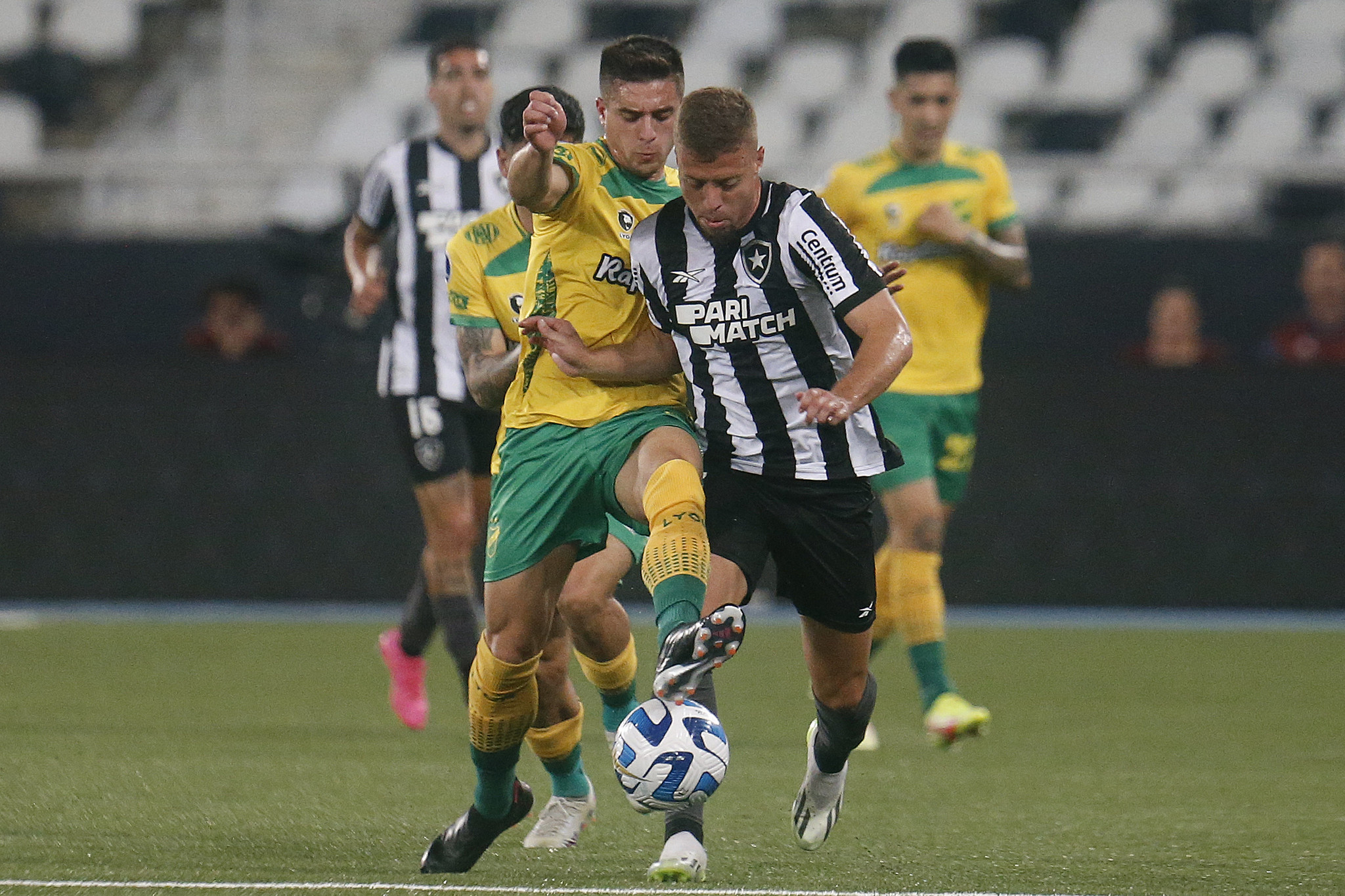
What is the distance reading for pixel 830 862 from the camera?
4.39 m

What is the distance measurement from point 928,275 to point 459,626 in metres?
1.99

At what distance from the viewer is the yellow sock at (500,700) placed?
4336 millimetres

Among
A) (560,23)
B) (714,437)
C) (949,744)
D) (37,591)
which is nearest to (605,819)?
(714,437)

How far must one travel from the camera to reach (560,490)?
430 centimetres

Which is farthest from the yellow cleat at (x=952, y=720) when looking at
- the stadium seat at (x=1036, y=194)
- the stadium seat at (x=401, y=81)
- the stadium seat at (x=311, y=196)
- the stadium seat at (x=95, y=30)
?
the stadium seat at (x=95, y=30)

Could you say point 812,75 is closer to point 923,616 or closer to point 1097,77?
point 1097,77

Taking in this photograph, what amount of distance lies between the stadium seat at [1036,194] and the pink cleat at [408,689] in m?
6.51

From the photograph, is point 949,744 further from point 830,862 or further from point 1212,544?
point 1212,544

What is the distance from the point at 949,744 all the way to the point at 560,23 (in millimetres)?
9275

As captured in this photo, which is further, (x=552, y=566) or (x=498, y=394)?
(x=498, y=394)

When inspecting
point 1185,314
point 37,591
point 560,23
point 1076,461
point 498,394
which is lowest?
point 37,591

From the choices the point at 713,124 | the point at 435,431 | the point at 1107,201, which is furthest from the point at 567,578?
the point at 1107,201

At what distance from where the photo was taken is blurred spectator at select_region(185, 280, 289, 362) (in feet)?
36.2

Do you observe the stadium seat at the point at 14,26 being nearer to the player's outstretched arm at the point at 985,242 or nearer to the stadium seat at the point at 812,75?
the stadium seat at the point at 812,75
